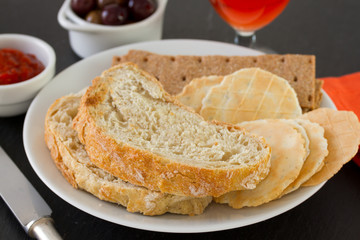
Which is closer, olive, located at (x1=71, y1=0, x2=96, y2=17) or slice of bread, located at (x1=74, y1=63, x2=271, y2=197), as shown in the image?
slice of bread, located at (x1=74, y1=63, x2=271, y2=197)

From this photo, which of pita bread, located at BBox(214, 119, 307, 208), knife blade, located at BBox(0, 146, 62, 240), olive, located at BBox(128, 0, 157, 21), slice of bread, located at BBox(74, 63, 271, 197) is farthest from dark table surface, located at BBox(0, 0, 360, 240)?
olive, located at BBox(128, 0, 157, 21)

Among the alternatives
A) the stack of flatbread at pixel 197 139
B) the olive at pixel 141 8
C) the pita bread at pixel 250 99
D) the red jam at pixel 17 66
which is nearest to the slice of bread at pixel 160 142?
the stack of flatbread at pixel 197 139

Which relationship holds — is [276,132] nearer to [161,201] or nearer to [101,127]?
[161,201]

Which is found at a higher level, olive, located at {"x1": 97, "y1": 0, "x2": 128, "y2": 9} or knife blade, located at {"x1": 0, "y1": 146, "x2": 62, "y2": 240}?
olive, located at {"x1": 97, "y1": 0, "x2": 128, "y2": 9}

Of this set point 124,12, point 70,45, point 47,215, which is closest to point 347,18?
point 124,12

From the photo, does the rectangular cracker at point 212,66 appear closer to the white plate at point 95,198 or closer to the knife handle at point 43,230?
the white plate at point 95,198

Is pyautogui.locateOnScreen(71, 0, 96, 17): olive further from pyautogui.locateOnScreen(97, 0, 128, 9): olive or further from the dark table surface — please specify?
the dark table surface
